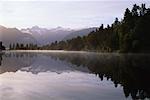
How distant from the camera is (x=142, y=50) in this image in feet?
458

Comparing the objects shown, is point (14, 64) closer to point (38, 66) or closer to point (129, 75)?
point (38, 66)

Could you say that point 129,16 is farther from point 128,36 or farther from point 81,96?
point 81,96

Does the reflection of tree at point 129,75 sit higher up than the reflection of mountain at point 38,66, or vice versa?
the reflection of tree at point 129,75

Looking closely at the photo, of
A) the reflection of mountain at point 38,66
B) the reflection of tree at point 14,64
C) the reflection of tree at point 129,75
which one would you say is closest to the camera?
the reflection of tree at point 129,75

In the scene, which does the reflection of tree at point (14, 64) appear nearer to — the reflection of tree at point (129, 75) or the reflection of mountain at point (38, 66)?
the reflection of mountain at point (38, 66)

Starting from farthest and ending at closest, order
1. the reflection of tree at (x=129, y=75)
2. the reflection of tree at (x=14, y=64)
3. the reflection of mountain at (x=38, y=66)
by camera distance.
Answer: the reflection of tree at (x=14, y=64) → the reflection of mountain at (x=38, y=66) → the reflection of tree at (x=129, y=75)

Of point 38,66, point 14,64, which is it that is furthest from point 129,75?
point 14,64

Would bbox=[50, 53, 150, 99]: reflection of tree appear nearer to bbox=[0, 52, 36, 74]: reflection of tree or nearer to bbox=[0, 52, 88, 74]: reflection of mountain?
bbox=[0, 52, 88, 74]: reflection of mountain

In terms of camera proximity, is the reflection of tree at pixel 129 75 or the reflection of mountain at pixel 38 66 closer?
the reflection of tree at pixel 129 75

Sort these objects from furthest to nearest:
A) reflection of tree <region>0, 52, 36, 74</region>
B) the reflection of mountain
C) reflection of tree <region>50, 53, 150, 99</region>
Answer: reflection of tree <region>0, 52, 36, 74</region>, the reflection of mountain, reflection of tree <region>50, 53, 150, 99</region>

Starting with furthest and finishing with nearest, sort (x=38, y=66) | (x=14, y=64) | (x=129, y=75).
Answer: (x=14, y=64) → (x=38, y=66) → (x=129, y=75)

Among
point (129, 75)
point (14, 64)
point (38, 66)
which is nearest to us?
point (129, 75)

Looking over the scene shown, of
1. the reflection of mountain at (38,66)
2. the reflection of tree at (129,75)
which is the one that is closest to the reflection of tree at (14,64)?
the reflection of mountain at (38,66)

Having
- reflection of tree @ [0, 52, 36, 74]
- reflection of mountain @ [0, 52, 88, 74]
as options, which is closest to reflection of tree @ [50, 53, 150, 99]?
reflection of mountain @ [0, 52, 88, 74]
